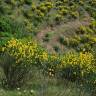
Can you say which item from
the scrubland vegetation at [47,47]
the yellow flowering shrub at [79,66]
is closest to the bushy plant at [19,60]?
the scrubland vegetation at [47,47]

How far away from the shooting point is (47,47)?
2059 centimetres

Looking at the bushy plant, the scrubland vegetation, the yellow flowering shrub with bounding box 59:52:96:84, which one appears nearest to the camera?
the yellow flowering shrub with bounding box 59:52:96:84

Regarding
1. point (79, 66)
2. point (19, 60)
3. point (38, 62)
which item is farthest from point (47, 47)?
point (79, 66)

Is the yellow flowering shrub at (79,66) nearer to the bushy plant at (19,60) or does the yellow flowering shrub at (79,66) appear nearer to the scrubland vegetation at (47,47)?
the scrubland vegetation at (47,47)

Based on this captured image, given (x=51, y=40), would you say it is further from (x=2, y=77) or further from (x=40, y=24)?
(x=2, y=77)

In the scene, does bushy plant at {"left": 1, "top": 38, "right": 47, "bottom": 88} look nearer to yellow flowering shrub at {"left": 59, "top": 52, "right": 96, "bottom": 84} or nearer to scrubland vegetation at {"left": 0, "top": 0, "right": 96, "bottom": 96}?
scrubland vegetation at {"left": 0, "top": 0, "right": 96, "bottom": 96}

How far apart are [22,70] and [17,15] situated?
36.9ft

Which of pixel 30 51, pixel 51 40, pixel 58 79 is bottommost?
pixel 51 40

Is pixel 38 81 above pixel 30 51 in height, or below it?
below

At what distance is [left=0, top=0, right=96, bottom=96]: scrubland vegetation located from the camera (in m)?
11.0

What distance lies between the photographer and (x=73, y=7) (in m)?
25.0

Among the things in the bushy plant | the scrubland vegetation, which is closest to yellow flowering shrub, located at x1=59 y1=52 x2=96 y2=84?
the scrubland vegetation

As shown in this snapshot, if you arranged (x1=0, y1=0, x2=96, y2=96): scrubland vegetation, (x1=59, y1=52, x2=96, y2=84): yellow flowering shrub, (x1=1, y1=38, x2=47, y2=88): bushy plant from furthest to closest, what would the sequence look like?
(x1=1, y1=38, x2=47, y2=88): bushy plant → (x1=0, y1=0, x2=96, y2=96): scrubland vegetation → (x1=59, y1=52, x2=96, y2=84): yellow flowering shrub

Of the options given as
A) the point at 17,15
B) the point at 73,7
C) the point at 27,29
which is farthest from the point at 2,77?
the point at 73,7
